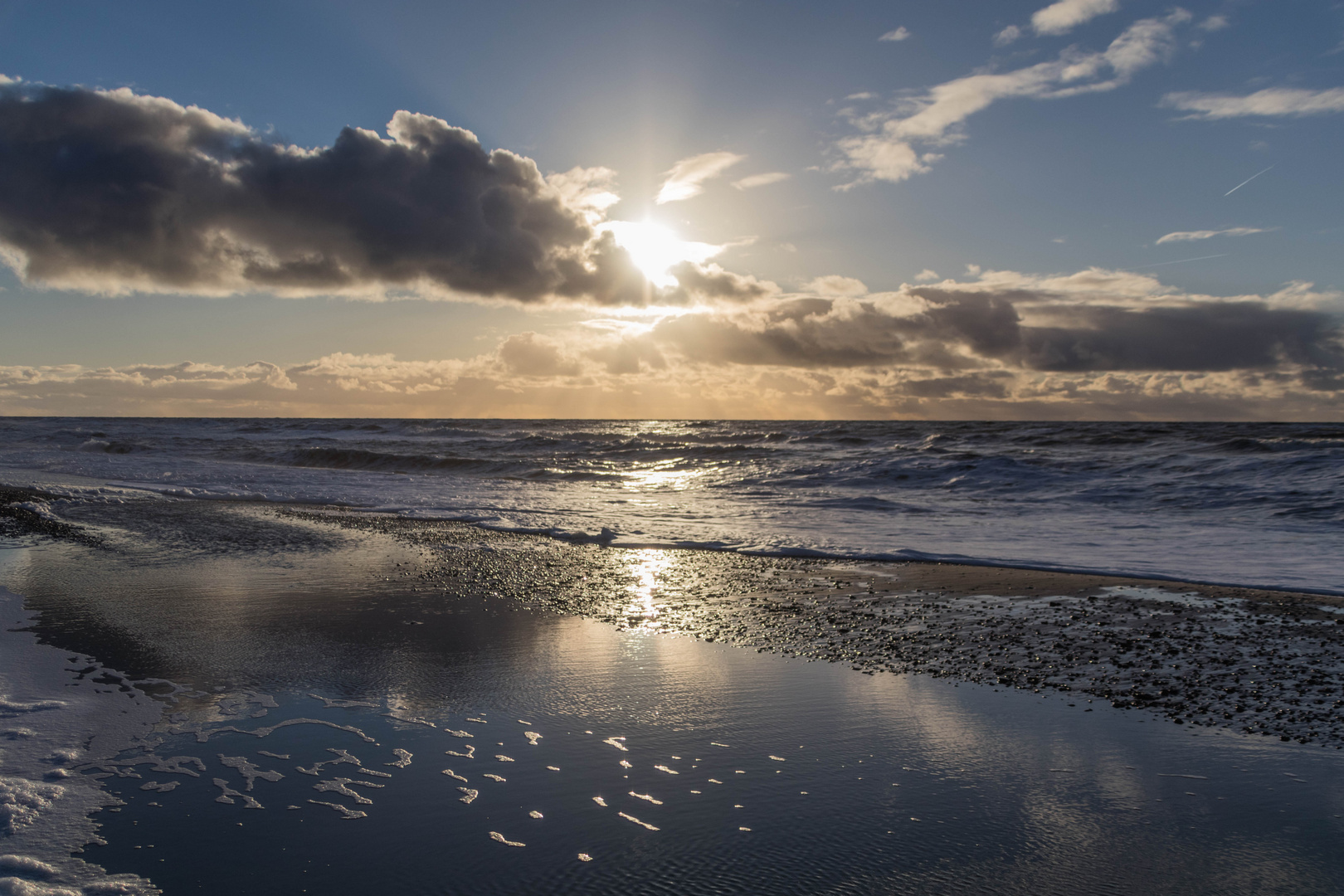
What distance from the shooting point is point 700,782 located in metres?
3.21

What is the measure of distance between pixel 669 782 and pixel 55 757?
2.66m

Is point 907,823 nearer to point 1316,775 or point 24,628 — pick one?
point 1316,775

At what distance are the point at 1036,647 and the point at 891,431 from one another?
135ft

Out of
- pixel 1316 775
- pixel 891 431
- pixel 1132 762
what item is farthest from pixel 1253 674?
pixel 891 431

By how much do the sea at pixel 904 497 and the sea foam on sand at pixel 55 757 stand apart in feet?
20.2

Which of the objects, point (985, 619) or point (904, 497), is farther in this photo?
point (904, 497)

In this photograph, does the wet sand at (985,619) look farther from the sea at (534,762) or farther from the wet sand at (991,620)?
the sea at (534,762)

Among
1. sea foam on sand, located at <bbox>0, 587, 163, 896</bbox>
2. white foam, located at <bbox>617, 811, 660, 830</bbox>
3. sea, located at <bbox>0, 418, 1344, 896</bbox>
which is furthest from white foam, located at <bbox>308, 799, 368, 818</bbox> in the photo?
white foam, located at <bbox>617, 811, 660, 830</bbox>

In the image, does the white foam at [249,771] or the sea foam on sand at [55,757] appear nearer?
the sea foam on sand at [55,757]

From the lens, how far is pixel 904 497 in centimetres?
1569

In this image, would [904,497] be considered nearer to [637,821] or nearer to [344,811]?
[637,821]

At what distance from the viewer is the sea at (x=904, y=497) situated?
944cm

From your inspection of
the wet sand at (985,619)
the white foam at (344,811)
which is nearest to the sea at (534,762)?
the white foam at (344,811)

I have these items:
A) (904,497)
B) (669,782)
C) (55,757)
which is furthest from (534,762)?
(904,497)
